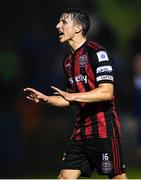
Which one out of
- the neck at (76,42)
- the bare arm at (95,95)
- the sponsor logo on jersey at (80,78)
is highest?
the neck at (76,42)

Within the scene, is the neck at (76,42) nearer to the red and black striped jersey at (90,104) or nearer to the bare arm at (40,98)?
the red and black striped jersey at (90,104)

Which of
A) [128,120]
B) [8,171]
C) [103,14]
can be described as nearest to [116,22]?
[103,14]

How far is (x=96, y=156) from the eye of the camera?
349 inches

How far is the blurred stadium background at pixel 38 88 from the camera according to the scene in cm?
1480

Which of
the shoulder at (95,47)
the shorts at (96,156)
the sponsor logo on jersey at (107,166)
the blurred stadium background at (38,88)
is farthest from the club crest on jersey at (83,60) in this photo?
the blurred stadium background at (38,88)

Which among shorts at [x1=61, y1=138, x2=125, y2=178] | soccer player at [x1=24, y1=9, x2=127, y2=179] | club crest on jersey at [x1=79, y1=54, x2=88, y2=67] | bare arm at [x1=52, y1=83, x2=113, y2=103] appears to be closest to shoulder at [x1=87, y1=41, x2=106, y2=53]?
soccer player at [x1=24, y1=9, x2=127, y2=179]

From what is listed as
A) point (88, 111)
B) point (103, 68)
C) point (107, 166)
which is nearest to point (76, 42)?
point (103, 68)

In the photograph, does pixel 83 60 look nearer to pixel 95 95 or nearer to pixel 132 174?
pixel 95 95

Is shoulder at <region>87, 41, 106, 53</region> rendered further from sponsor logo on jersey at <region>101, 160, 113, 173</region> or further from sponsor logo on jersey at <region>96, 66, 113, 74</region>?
sponsor logo on jersey at <region>101, 160, 113, 173</region>

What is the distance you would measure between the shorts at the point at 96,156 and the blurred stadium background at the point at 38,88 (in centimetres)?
508

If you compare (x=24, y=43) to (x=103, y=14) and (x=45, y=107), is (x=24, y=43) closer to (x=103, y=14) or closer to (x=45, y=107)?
(x=45, y=107)

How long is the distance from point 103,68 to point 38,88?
6.74 m

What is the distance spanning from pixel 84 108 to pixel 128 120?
763 centimetres

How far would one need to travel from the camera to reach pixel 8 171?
1440cm
